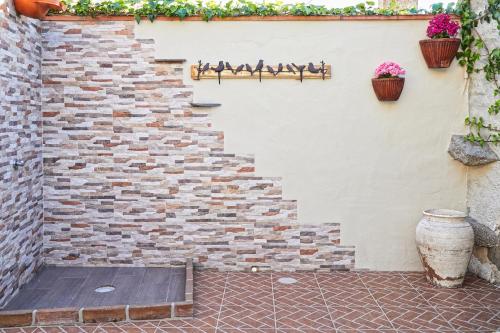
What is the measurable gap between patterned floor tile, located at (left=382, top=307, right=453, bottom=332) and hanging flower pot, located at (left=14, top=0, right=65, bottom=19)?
4365 mm

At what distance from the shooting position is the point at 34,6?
498 cm

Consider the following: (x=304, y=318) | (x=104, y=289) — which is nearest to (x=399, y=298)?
(x=304, y=318)

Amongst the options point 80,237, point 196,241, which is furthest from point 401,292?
point 80,237

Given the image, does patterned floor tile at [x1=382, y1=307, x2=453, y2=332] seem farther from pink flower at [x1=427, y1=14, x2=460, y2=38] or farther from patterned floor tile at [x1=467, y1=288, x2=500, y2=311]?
pink flower at [x1=427, y1=14, x2=460, y2=38]

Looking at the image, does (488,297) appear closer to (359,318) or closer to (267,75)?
(359,318)

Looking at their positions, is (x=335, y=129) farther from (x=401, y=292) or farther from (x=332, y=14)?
(x=401, y=292)

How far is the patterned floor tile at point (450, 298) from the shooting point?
5.00 m

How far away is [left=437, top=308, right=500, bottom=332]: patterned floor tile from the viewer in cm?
444

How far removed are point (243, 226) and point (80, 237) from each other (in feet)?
6.20

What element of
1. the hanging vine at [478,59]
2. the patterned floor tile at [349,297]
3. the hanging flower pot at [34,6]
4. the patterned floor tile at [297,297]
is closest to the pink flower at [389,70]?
the hanging vine at [478,59]

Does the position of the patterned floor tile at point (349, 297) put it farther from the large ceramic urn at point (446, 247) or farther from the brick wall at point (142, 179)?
the large ceramic urn at point (446, 247)

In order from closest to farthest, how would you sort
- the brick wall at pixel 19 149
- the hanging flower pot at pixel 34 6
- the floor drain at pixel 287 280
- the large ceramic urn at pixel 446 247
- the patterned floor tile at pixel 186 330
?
the patterned floor tile at pixel 186 330 → the brick wall at pixel 19 149 → the hanging flower pot at pixel 34 6 → the large ceramic urn at pixel 446 247 → the floor drain at pixel 287 280

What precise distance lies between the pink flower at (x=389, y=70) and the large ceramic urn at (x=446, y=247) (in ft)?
5.23

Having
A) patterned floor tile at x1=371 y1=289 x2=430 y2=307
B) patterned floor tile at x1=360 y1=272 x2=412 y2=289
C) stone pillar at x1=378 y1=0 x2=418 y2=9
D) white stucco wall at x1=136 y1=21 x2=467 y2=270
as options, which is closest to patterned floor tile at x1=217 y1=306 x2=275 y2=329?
patterned floor tile at x1=371 y1=289 x2=430 y2=307
